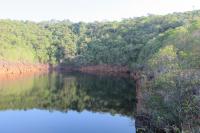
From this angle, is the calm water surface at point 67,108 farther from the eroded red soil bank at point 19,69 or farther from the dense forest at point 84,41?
the eroded red soil bank at point 19,69

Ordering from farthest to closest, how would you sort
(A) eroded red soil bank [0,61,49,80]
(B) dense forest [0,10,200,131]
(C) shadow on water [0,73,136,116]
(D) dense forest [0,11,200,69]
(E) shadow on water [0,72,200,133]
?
(A) eroded red soil bank [0,61,49,80]
(D) dense forest [0,11,200,69]
(C) shadow on water [0,73,136,116]
(B) dense forest [0,10,200,131]
(E) shadow on water [0,72,200,133]

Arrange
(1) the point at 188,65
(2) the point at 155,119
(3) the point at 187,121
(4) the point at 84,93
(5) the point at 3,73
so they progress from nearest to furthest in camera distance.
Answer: (3) the point at 187,121, (2) the point at 155,119, (1) the point at 188,65, (4) the point at 84,93, (5) the point at 3,73

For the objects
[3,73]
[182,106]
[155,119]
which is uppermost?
[182,106]

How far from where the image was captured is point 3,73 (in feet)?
287

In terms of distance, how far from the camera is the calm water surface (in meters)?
31.9

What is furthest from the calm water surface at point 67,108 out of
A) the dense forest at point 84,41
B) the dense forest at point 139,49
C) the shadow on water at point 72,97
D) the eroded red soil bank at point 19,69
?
the eroded red soil bank at point 19,69

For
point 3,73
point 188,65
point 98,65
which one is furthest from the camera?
point 98,65

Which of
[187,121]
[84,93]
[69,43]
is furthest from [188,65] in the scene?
[69,43]

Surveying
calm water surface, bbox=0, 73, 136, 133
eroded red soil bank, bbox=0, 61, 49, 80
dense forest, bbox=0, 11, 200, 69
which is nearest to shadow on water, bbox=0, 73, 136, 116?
calm water surface, bbox=0, 73, 136, 133

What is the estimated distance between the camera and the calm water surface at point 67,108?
31911 millimetres

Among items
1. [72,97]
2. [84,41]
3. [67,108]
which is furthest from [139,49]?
[67,108]

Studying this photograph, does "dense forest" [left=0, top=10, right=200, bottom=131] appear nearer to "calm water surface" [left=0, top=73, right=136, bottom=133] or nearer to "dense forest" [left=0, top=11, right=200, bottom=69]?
"dense forest" [left=0, top=11, right=200, bottom=69]

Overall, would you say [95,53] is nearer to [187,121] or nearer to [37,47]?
[37,47]

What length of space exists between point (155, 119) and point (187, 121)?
3964mm
